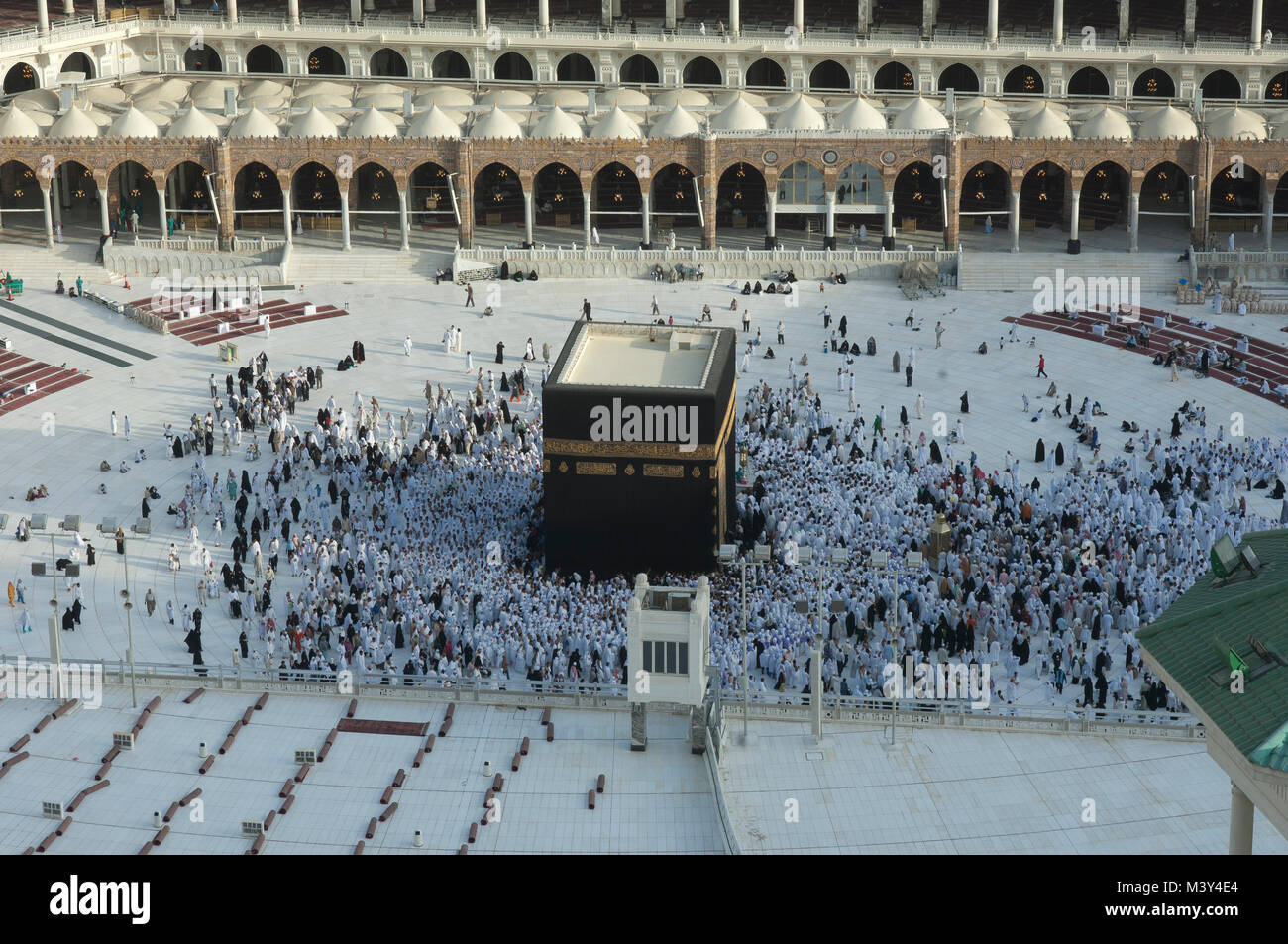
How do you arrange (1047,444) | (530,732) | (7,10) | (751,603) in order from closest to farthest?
1. (530,732)
2. (751,603)
3. (1047,444)
4. (7,10)

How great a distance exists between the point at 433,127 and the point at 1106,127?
29648 mm

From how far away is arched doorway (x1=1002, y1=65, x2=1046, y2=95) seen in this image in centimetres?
11062

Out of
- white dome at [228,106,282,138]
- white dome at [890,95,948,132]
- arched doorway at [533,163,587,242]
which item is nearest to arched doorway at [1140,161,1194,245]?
white dome at [890,95,948,132]

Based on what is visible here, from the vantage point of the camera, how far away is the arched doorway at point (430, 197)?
10038cm

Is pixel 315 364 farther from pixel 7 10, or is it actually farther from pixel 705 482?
pixel 7 10

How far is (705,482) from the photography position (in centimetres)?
6378

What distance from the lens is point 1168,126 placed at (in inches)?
3745

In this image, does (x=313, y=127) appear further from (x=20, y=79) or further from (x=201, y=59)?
(x=20, y=79)

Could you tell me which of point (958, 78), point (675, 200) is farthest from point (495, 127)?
point (958, 78)

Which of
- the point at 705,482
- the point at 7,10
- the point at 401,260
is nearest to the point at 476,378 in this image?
the point at 401,260

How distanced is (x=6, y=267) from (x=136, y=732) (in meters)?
46.6

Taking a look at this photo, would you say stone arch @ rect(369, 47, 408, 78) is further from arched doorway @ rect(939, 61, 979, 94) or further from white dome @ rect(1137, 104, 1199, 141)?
white dome @ rect(1137, 104, 1199, 141)

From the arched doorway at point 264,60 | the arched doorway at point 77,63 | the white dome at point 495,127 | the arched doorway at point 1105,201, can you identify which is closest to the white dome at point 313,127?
the white dome at point 495,127

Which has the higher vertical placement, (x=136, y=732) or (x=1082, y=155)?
(x=1082, y=155)
